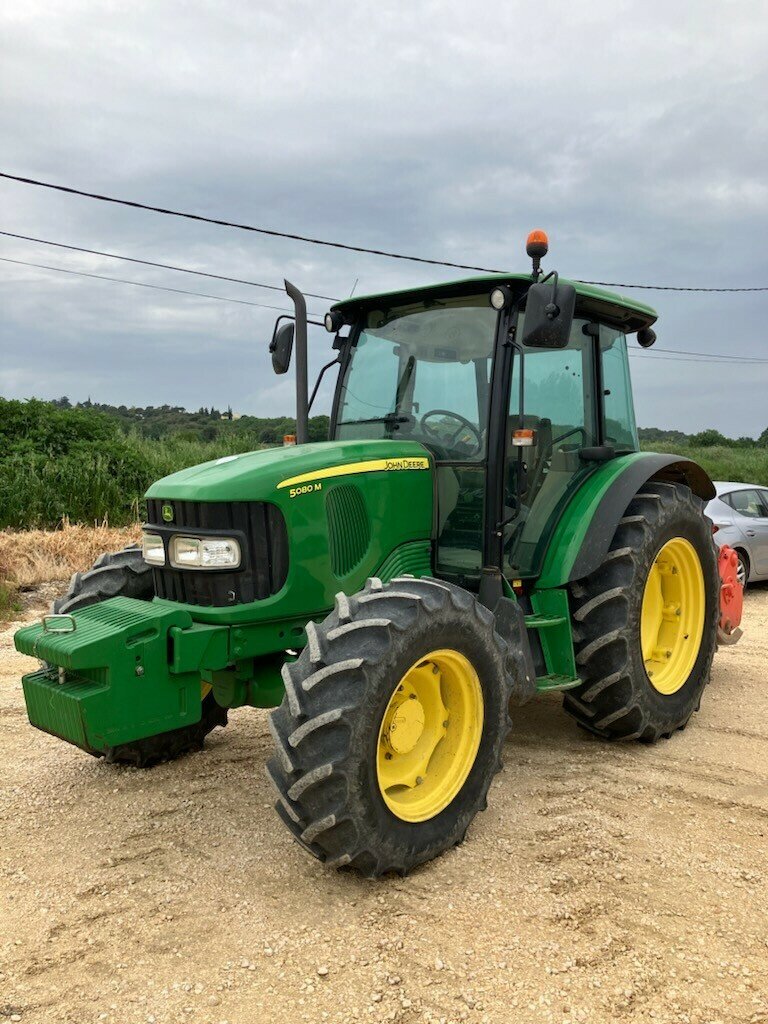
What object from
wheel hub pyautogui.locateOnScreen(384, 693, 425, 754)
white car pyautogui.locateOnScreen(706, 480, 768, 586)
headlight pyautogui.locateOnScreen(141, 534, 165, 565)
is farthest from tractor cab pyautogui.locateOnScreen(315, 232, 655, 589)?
white car pyautogui.locateOnScreen(706, 480, 768, 586)

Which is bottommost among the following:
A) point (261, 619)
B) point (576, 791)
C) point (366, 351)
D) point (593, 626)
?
point (576, 791)

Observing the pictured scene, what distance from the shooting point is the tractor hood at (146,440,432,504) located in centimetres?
356

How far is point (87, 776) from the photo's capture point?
14.1 feet

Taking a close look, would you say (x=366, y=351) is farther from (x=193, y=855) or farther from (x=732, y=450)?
(x=732, y=450)

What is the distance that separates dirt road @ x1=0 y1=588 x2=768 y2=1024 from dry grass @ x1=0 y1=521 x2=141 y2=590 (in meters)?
4.91

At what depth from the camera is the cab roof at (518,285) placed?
4148mm

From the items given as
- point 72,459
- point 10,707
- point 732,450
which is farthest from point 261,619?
point 732,450

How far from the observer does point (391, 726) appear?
3.34m

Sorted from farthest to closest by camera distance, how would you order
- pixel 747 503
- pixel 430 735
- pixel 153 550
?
pixel 747 503, pixel 153 550, pixel 430 735

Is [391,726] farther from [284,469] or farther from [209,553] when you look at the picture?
[284,469]

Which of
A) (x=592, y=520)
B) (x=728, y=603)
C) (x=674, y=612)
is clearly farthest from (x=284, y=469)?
(x=728, y=603)

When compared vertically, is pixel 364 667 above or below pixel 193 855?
above

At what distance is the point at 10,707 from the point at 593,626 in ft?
12.1

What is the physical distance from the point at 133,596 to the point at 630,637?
8.18ft
